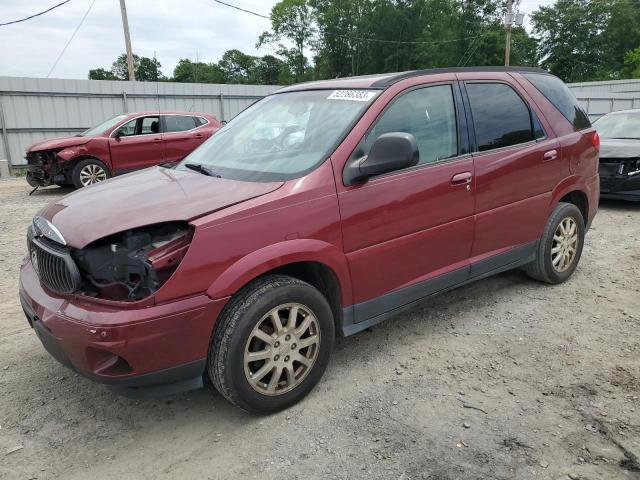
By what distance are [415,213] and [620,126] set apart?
7.13m

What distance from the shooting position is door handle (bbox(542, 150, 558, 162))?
425 cm

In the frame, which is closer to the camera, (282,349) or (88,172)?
(282,349)

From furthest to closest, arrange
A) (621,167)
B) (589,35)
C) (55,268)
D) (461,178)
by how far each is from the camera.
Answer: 1. (589,35)
2. (621,167)
3. (461,178)
4. (55,268)

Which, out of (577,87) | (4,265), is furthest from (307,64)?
(4,265)

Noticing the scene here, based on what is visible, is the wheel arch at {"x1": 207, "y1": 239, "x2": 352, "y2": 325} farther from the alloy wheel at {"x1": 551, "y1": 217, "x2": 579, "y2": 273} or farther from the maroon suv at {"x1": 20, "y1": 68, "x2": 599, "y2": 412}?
the alloy wheel at {"x1": 551, "y1": 217, "x2": 579, "y2": 273}

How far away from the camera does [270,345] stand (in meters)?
2.81

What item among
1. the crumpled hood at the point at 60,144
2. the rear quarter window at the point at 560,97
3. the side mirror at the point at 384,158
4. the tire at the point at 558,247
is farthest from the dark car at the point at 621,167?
the crumpled hood at the point at 60,144

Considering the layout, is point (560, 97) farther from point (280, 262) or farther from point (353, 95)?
point (280, 262)

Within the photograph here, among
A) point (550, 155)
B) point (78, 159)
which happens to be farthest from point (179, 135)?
point (550, 155)

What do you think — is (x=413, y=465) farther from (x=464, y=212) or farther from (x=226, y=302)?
(x=464, y=212)

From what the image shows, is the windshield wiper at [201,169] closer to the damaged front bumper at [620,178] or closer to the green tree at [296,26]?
the damaged front bumper at [620,178]

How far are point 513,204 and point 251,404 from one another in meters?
2.55

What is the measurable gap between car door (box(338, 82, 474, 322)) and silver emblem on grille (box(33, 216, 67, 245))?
153 cm

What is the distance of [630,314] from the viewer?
417 centimetres
